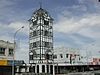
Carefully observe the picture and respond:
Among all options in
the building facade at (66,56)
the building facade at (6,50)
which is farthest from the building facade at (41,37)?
the building facade at (6,50)

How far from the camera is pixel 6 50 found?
6231 cm

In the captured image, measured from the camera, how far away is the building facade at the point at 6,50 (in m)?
61.7

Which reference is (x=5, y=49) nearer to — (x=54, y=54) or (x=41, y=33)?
(x=41, y=33)

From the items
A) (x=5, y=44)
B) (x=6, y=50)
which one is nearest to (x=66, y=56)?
(x=6, y=50)

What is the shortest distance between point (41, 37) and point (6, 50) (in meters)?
25.0

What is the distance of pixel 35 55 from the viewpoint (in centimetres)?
8575

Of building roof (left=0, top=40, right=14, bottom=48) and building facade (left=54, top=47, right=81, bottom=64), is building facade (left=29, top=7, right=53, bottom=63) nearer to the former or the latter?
building facade (left=54, top=47, right=81, bottom=64)

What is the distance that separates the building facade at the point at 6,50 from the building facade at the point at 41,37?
21917mm

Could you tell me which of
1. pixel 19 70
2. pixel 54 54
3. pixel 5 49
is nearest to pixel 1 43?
pixel 5 49

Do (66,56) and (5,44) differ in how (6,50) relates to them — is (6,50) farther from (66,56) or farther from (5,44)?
(66,56)

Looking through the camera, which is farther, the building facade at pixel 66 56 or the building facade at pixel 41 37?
the building facade at pixel 66 56

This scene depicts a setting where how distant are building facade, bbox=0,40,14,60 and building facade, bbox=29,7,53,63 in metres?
21.9

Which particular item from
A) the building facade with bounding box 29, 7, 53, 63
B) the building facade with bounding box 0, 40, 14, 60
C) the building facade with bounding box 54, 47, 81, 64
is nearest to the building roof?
the building facade with bounding box 0, 40, 14, 60

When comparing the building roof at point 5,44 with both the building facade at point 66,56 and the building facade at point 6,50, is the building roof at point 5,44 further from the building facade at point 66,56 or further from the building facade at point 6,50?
the building facade at point 66,56
